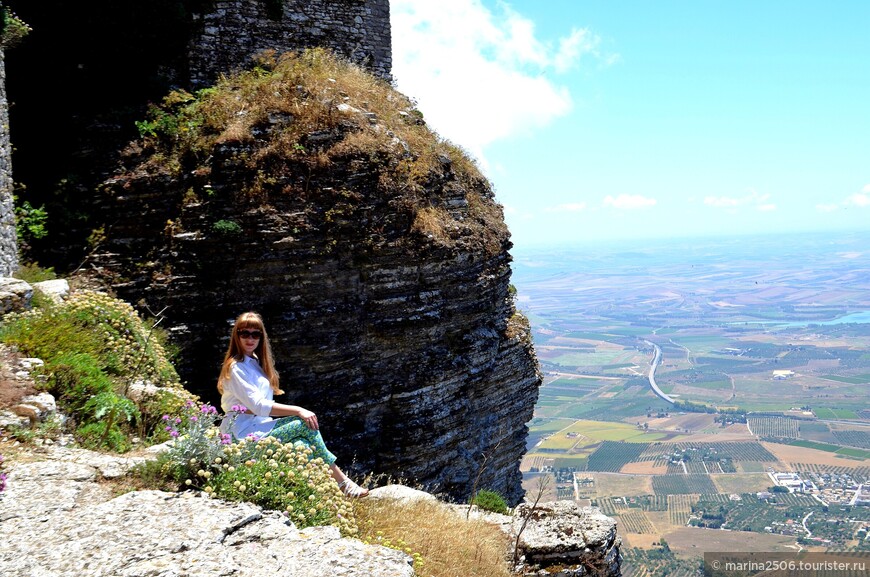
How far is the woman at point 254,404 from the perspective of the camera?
677 centimetres

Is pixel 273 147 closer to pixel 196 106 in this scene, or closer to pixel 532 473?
pixel 196 106

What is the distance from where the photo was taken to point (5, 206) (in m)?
10.3

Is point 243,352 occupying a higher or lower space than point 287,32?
lower

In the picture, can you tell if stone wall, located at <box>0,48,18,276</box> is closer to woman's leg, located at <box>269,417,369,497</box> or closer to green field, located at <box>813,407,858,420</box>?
woman's leg, located at <box>269,417,369,497</box>

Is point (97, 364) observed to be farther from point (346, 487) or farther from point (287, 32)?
point (287, 32)

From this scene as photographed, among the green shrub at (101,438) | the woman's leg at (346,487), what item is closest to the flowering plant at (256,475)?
the green shrub at (101,438)

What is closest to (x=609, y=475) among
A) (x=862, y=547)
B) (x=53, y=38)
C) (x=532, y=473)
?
(x=532, y=473)

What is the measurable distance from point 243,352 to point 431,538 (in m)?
2.96

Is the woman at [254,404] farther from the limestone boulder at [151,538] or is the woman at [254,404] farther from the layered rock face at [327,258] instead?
the layered rock face at [327,258]

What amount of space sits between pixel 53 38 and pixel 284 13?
17.2 feet

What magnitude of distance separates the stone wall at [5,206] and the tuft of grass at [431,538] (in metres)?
7.35

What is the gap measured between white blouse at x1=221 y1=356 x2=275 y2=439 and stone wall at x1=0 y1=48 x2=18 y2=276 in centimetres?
562

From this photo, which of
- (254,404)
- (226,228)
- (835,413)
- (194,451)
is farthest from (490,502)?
(835,413)

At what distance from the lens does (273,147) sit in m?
12.0
